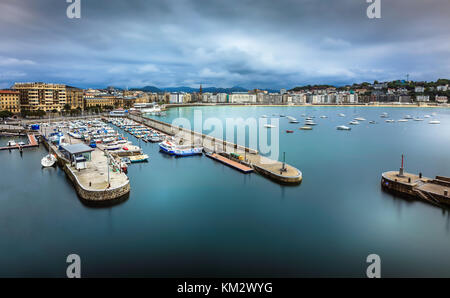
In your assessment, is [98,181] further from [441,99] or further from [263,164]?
[441,99]

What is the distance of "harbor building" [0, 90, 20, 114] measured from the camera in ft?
128

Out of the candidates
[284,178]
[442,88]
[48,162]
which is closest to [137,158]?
[48,162]

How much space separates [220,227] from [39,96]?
45.9 metres

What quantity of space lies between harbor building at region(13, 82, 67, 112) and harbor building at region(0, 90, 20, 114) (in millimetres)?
1794

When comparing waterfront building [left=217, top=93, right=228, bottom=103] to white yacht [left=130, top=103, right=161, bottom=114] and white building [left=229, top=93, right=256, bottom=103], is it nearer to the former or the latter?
white building [left=229, top=93, right=256, bottom=103]

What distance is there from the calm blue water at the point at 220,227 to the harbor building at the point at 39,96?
3271 cm

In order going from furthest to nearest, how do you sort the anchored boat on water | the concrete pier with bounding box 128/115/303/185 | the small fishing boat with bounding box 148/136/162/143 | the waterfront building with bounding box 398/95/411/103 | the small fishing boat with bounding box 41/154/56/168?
the waterfront building with bounding box 398/95/411/103
the small fishing boat with bounding box 148/136/162/143
the anchored boat on water
the small fishing boat with bounding box 41/154/56/168
the concrete pier with bounding box 128/115/303/185

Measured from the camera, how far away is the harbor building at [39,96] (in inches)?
1681

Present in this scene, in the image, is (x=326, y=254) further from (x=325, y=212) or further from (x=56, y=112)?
(x=56, y=112)

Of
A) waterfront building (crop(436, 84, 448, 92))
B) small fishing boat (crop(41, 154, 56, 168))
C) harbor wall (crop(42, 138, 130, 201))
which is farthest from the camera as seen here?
waterfront building (crop(436, 84, 448, 92))

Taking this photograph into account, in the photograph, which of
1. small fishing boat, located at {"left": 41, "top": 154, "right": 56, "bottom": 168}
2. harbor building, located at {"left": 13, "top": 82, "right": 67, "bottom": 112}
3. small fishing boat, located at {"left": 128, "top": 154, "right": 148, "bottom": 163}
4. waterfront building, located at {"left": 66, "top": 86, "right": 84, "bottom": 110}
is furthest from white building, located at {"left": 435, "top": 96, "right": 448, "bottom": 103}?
small fishing boat, located at {"left": 41, "top": 154, "right": 56, "bottom": 168}

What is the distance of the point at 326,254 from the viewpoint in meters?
8.11

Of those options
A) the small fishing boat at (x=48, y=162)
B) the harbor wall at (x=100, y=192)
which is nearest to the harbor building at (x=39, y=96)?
the small fishing boat at (x=48, y=162)

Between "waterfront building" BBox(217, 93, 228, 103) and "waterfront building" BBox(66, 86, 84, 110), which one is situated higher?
"waterfront building" BBox(217, 93, 228, 103)
